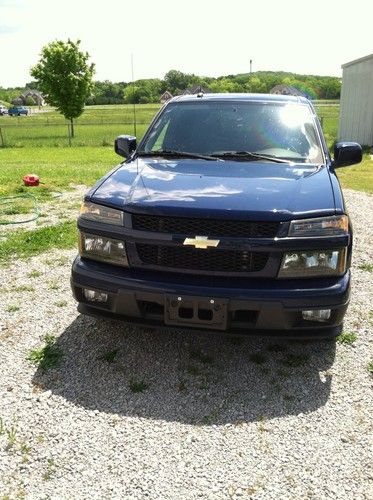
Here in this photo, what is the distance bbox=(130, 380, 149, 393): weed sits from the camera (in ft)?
9.72

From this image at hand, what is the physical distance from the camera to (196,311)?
2824 mm

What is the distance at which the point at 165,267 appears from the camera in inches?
116

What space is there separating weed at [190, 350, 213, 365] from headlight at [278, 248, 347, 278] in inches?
34.5

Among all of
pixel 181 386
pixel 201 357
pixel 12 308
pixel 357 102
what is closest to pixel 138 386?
pixel 181 386

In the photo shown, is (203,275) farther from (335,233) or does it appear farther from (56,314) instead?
(56,314)

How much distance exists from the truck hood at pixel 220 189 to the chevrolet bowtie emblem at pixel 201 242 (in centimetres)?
14

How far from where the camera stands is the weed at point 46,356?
10.6ft

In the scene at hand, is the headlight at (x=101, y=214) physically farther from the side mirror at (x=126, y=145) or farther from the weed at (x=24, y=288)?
the weed at (x=24, y=288)

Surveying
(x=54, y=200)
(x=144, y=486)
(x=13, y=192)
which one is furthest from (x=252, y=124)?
(x=13, y=192)

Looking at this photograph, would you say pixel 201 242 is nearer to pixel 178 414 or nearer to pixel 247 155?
pixel 178 414

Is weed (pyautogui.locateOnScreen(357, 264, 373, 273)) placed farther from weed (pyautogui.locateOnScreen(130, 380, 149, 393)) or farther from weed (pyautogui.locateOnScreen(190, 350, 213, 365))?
weed (pyautogui.locateOnScreen(130, 380, 149, 393))

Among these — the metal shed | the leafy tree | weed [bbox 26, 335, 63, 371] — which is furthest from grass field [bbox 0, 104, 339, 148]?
the leafy tree

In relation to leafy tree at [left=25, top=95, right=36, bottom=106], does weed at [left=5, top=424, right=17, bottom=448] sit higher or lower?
lower

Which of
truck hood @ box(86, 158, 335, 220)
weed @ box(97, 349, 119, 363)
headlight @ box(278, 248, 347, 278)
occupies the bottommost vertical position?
weed @ box(97, 349, 119, 363)
